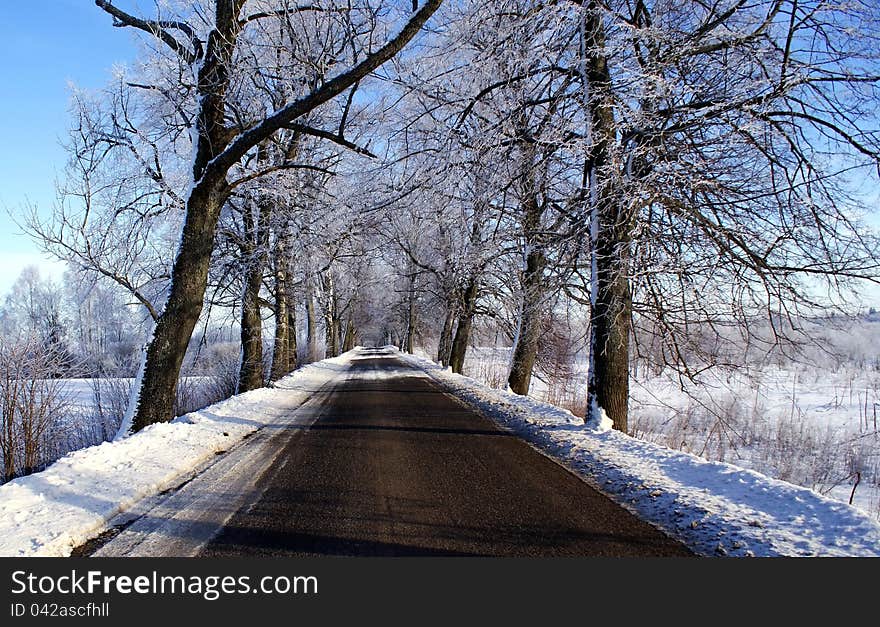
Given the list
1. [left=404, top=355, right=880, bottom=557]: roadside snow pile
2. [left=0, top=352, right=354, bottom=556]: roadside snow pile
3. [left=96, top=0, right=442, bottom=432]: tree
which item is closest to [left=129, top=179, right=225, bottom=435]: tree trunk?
[left=96, top=0, right=442, bottom=432]: tree

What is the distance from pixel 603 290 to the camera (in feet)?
26.5

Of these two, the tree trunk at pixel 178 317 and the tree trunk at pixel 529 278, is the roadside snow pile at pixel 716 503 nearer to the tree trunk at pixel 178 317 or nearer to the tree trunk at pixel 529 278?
the tree trunk at pixel 529 278

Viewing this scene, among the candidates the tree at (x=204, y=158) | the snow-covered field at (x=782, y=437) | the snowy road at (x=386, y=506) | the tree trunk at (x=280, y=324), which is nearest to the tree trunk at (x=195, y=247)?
the tree at (x=204, y=158)

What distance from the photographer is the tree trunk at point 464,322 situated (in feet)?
71.5

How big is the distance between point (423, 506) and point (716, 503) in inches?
103

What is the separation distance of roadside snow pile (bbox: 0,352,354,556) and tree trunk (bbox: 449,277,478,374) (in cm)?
1395

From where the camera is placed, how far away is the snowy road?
352 centimetres

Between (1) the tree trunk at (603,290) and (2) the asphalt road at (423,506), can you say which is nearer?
(2) the asphalt road at (423,506)

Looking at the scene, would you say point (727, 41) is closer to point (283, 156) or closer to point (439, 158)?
point (439, 158)

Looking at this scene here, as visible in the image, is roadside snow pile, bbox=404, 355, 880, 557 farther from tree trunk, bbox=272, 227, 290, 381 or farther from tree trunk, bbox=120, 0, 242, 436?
tree trunk, bbox=272, 227, 290, 381

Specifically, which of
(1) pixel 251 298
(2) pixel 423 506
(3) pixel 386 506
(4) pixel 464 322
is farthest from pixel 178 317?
(4) pixel 464 322

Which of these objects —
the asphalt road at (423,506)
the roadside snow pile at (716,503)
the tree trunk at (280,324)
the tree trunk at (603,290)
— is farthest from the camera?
the tree trunk at (280,324)

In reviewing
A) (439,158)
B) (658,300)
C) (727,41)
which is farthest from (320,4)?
(658,300)

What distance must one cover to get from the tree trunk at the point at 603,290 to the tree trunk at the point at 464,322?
12.3m
